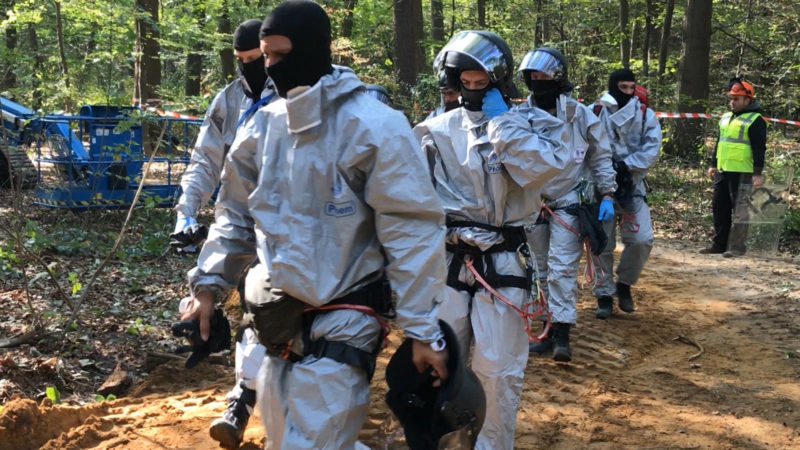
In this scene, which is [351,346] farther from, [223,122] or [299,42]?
[223,122]

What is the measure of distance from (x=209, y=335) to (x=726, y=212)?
9.54 metres

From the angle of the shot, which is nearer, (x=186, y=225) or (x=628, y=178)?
(x=186, y=225)

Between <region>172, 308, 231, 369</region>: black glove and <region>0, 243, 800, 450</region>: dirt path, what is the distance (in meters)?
1.31

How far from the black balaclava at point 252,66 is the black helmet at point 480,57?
1.28 meters

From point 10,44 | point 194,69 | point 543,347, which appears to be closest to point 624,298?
point 543,347

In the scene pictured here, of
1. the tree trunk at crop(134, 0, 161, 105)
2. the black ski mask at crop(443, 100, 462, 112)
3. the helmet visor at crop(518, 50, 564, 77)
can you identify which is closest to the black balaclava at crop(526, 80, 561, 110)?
the helmet visor at crop(518, 50, 564, 77)

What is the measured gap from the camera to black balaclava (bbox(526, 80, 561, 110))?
626 centimetres

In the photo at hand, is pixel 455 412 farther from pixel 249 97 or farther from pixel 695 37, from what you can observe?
pixel 695 37

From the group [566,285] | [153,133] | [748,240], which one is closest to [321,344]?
[566,285]

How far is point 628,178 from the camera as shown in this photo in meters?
7.73

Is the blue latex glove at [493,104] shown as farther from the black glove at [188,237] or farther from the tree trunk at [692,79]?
the tree trunk at [692,79]

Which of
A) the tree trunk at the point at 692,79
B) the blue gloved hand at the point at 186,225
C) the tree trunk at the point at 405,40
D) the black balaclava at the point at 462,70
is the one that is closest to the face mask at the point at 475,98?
the black balaclava at the point at 462,70

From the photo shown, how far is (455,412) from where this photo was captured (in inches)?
111

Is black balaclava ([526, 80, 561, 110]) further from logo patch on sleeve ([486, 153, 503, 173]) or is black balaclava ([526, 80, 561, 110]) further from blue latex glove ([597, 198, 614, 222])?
logo patch on sleeve ([486, 153, 503, 173])
